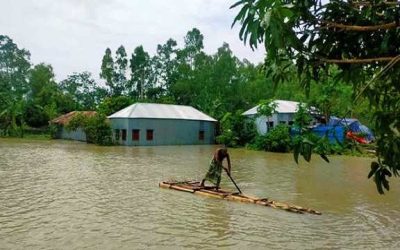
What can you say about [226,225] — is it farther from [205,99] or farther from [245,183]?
[205,99]

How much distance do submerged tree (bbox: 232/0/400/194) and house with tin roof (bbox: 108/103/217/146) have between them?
33.7 meters

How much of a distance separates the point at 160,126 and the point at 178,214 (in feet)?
92.9

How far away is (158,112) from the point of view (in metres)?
39.5

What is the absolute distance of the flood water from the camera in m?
8.02

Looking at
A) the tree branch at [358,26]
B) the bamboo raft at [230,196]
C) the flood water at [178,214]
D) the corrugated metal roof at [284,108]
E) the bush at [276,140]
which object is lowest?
the flood water at [178,214]

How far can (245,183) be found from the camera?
51.1 feet

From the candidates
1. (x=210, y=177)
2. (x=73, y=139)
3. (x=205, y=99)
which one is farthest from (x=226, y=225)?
(x=205, y=99)

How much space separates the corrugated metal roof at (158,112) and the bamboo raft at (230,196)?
23639 mm

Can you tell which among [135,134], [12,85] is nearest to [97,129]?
[135,134]

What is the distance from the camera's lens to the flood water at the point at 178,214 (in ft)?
26.3

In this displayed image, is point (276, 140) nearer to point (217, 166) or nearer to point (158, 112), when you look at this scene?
point (158, 112)

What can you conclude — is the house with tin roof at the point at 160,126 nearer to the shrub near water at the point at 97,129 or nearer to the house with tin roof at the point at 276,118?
the shrub near water at the point at 97,129

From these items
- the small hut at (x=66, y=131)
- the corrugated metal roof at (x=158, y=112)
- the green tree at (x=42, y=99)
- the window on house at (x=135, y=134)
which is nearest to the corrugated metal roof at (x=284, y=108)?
the corrugated metal roof at (x=158, y=112)

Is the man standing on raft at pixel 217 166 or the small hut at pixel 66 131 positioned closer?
the man standing on raft at pixel 217 166
